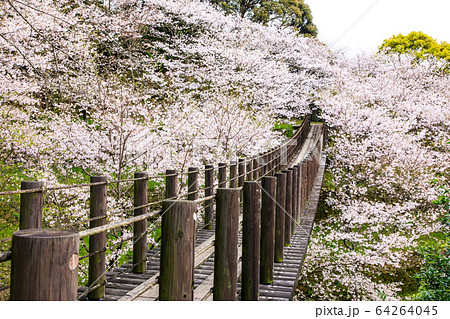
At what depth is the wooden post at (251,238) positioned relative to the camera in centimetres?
312

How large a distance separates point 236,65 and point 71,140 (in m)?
11.8

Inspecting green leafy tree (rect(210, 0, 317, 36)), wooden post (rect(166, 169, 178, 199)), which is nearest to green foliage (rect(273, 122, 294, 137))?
green leafy tree (rect(210, 0, 317, 36))

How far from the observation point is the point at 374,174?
1747cm

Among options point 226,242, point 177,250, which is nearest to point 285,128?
point 226,242

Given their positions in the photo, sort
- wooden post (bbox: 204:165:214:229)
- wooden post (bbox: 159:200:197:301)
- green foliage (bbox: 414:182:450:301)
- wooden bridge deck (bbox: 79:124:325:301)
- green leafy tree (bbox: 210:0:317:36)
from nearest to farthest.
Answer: wooden post (bbox: 159:200:197:301) < wooden bridge deck (bbox: 79:124:325:301) < green foliage (bbox: 414:182:450:301) < wooden post (bbox: 204:165:214:229) < green leafy tree (bbox: 210:0:317:36)

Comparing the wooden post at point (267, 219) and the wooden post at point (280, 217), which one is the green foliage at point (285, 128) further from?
the wooden post at point (267, 219)

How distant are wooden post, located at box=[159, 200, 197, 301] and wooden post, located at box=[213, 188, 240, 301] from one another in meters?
0.61

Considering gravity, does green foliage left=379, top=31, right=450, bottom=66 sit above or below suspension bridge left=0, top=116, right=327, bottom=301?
above

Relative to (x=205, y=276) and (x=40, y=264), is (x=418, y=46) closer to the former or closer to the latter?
(x=205, y=276)

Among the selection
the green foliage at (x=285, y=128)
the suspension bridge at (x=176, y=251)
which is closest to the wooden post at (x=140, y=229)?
the suspension bridge at (x=176, y=251)

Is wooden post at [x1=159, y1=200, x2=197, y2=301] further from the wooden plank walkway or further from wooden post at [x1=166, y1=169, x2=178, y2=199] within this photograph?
wooden post at [x1=166, y1=169, x2=178, y2=199]

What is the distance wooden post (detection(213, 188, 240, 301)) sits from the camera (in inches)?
106

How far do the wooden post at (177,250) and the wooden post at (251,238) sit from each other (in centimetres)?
106

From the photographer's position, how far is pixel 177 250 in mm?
2061
